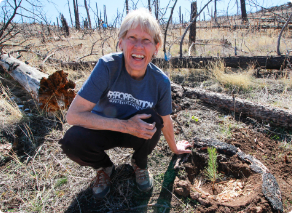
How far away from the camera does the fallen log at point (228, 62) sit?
4.38 m

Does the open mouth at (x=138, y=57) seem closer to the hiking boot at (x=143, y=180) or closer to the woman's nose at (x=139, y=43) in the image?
the woman's nose at (x=139, y=43)

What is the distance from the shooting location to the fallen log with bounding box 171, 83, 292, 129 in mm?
2496

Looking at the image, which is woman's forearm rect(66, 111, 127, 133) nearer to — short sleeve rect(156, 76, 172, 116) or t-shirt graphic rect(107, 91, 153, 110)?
t-shirt graphic rect(107, 91, 153, 110)

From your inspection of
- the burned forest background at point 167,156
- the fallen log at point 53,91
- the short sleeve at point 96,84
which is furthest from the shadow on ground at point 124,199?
the fallen log at point 53,91

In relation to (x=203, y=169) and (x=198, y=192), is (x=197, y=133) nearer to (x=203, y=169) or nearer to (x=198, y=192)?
(x=203, y=169)

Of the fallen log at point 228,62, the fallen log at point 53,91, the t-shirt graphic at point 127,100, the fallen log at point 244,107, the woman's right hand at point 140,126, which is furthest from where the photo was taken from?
the fallen log at point 228,62

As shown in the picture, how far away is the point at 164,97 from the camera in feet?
5.43

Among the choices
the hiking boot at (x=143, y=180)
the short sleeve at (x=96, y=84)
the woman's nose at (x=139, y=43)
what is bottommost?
the hiking boot at (x=143, y=180)

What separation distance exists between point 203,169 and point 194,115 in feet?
3.65

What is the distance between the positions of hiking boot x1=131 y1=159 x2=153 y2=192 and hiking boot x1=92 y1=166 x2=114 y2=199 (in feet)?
0.87

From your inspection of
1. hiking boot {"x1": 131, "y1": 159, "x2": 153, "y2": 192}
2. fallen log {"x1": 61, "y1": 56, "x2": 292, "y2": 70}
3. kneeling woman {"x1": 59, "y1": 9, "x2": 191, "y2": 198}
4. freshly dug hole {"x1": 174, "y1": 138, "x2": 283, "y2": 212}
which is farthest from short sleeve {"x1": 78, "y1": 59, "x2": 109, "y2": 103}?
fallen log {"x1": 61, "y1": 56, "x2": 292, "y2": 70}

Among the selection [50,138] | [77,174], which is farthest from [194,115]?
[50,138]

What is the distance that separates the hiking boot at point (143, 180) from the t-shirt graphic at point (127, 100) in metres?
0.61

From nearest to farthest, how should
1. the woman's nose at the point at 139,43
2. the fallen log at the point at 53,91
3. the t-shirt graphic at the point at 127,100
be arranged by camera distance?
the woman's nose at the point at 139,43
the t-shirt graphic at the point at 127,100
the fallen log at the point at 53,91
